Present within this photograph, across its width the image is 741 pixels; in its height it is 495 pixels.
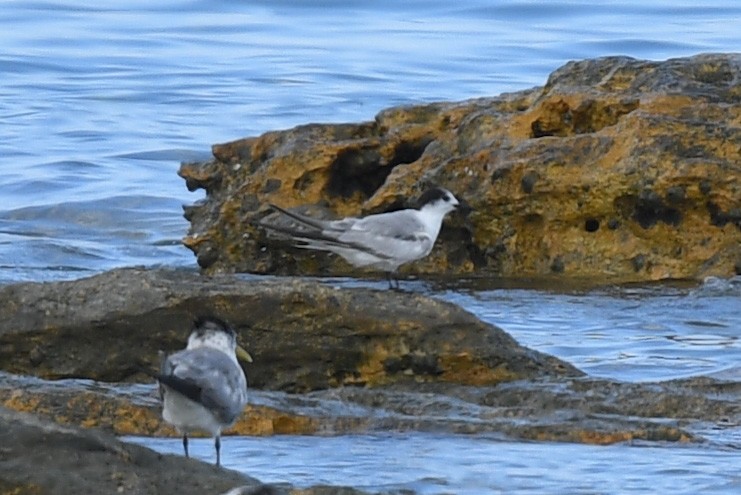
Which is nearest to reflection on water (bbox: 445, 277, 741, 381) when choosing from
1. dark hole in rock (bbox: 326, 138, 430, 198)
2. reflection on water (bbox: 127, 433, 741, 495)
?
dark hole in rock (bbox: 326, 138, 430, 198)

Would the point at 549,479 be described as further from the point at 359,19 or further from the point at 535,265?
the point at 359,19

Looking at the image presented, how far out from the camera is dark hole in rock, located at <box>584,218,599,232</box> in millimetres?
10508

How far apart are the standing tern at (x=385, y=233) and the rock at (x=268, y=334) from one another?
221 cm

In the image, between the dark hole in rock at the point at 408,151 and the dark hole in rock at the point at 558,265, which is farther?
the dark hole in rock at the point at 408,151

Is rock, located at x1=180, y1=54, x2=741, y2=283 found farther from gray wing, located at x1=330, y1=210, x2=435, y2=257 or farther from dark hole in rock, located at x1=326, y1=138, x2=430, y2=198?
gray wing, located at x1=330, y1=210, x2=435, y2=257

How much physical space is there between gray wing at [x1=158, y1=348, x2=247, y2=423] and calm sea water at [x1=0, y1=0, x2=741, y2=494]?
0.43 metres

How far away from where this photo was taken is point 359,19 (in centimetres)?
2723

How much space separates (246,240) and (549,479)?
201 inches

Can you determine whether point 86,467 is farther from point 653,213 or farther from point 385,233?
point 653,213

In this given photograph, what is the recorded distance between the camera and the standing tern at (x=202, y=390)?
601cm

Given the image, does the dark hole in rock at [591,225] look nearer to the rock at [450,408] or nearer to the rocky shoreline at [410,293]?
the rocky shoreline at [410,293]

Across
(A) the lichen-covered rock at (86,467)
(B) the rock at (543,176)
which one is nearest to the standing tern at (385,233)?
(B) the rock at (543,176)

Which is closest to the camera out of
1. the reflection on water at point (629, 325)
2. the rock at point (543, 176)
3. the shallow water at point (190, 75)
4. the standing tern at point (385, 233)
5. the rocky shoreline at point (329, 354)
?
the rocky shoreline at point (329, 354)

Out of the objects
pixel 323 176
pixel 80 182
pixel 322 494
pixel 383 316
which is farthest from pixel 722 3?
pixel 322 494
